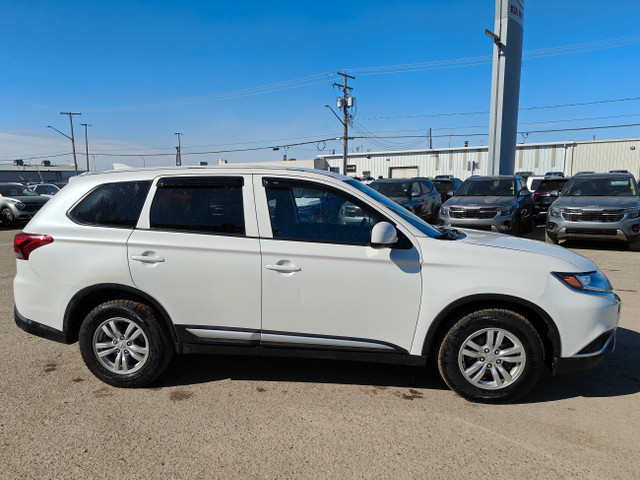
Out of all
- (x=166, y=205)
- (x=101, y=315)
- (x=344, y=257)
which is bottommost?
(x=101, y=315)

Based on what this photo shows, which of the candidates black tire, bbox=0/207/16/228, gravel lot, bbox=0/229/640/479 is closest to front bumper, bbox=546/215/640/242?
gravel lot, bbox=0/229/640/479

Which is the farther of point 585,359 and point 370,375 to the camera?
point 370,375

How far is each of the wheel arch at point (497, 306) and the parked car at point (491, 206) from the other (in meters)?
8.19

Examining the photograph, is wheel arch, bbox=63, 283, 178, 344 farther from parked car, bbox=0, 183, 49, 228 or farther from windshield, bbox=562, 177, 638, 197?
parked car, bbox=0, 183, 49, 228

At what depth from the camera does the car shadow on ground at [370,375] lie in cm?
361

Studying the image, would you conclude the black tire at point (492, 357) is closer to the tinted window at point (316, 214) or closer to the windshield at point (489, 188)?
the tinted window at point (316, 214)

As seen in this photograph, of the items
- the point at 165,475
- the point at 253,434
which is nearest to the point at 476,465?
the point at 253,434

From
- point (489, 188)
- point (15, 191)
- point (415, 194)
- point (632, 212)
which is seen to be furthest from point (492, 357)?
point (15, 191)

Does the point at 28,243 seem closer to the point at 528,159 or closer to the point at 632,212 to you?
the point at 632,212

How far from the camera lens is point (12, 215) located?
671 inches

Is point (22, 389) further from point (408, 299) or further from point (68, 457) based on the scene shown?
point (408, 299)

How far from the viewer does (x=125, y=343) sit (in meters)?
3.64

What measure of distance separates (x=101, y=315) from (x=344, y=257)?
2000 mm

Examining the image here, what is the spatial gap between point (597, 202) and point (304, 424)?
9.56 meters
